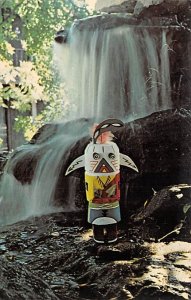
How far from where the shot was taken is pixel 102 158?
753 mm

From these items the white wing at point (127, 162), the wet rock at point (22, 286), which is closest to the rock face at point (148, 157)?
the white wing at point (127, 162)

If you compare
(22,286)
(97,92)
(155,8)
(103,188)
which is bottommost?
(22,286)

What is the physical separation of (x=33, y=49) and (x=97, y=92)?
0.14 metres

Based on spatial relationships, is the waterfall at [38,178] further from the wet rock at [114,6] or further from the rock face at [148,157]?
the wet rock at [114,6]

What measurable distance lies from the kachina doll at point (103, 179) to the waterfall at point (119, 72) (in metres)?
0.05

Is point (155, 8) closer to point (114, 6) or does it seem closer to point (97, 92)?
point (114, 6)

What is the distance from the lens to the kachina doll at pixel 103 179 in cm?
75

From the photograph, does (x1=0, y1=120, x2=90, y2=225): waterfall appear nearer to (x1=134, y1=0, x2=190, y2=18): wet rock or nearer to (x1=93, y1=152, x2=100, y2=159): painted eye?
(x1=93, y1=152, x2=100, y2=159): painted eye

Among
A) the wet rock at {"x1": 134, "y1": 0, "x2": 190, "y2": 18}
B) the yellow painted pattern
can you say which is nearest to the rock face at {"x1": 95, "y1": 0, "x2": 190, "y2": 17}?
the wet rock at {"x1": 134, "y1": 0, "x2": 190, "y2": 18}

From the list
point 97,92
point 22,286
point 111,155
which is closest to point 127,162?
point 111,155

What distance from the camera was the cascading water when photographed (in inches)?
32.6

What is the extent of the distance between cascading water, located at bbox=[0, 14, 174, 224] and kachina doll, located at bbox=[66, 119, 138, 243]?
0.04 meters

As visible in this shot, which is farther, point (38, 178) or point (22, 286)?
point (38, 178)

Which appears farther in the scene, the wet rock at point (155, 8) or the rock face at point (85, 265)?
the wet rock at point (155, 8)
